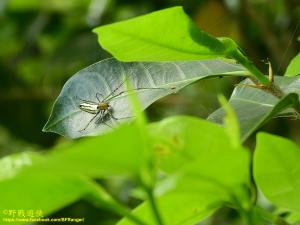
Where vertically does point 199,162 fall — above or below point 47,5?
above

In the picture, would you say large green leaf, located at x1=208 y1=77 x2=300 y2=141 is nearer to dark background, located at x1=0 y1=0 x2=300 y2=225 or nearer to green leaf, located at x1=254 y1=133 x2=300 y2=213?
green leaf, located at x1=254 y1=133 x2=300 y2=213

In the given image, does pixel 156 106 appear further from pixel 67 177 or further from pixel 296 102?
pixel 67 177

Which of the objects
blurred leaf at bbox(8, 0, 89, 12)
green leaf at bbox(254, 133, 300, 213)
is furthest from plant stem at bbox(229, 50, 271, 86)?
blurred leaf at bbox(8, 0, 89, 12)

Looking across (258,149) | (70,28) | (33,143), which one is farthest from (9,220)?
(70,28)

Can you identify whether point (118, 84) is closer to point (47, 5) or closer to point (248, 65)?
point (248, 65)

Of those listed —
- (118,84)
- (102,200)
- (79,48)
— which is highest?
(102,200)

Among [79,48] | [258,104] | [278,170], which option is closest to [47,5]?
[79,48]

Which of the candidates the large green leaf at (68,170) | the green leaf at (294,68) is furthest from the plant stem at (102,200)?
the green leaf at (294,68)
